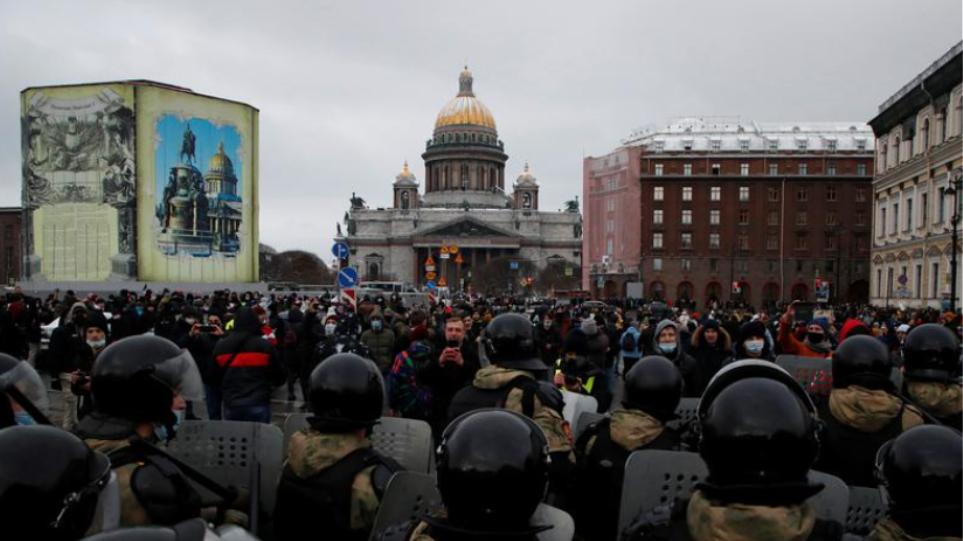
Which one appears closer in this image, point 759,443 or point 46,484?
point 46,484

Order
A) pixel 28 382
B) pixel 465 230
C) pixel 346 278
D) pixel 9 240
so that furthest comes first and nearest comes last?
pixel 465 230, pixel 9 240, pixel 346 278, pixel 28 382

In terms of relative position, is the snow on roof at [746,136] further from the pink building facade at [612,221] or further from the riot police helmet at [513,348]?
the riot police helmet at [513,348]

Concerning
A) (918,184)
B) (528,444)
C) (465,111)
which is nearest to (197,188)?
(918,184)

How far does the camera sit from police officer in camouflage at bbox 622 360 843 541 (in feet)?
5.97

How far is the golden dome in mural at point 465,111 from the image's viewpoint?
362 ft

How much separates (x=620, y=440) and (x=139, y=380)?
6.71 feet

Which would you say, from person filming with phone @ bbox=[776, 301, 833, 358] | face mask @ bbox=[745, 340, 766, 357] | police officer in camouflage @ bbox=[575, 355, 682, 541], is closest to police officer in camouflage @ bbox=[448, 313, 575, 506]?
police officer in camouflage @ bbox=[575, 355, 682, 541]

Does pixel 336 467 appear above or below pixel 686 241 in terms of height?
below

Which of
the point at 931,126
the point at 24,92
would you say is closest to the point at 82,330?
the point at 931,126

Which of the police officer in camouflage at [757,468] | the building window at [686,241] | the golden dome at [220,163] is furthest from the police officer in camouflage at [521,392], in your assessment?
the building window at [686,241]

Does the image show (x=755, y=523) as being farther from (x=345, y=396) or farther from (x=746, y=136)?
(x=746, y=136)

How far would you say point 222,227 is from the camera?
43375 millimetres

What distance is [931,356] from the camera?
3936 millimetres

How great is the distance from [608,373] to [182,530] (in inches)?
335
